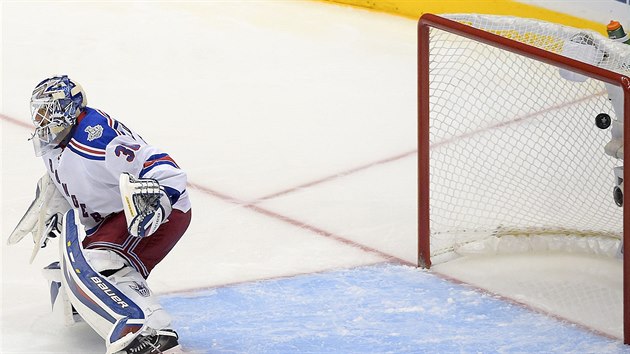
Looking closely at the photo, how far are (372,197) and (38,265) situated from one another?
119 centimetres

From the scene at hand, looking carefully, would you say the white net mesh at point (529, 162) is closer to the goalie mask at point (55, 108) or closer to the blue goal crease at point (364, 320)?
the blue goal crease at point (364, 320)

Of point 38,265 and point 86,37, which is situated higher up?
point 86,37

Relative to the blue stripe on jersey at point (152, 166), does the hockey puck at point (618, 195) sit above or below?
below

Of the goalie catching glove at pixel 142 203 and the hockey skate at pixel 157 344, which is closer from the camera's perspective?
the goalie catching glove at pixel 142 203

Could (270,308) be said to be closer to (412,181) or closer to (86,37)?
(412,181)

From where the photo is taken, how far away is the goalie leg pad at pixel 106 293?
3.27 meters

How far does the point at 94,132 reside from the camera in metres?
3.38

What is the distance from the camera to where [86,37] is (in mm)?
6734

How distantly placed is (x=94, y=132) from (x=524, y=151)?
→ 5.73ft

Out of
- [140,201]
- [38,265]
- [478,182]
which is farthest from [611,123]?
[38,265]

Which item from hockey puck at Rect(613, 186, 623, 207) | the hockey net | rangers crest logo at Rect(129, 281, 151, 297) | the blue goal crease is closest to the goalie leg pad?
rangers crest logo at Rect(129, 281, 151, 297)

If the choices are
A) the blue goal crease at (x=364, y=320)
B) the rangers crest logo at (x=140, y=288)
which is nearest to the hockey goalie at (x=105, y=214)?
the rangers crest logo at (x=140, y=288)

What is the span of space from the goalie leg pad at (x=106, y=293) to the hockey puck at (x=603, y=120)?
1.36 meters

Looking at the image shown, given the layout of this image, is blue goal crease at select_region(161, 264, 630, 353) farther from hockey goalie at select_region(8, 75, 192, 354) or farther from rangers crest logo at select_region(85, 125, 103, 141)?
rangers crest logo at select_region(85, 125, 103, 141)
